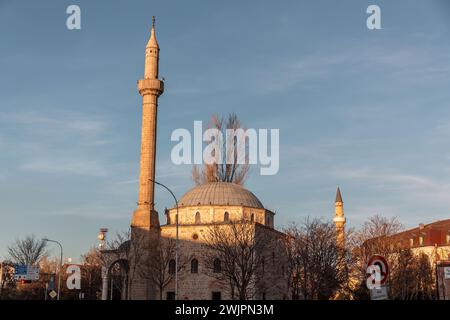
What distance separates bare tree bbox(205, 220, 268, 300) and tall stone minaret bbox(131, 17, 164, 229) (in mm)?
5814

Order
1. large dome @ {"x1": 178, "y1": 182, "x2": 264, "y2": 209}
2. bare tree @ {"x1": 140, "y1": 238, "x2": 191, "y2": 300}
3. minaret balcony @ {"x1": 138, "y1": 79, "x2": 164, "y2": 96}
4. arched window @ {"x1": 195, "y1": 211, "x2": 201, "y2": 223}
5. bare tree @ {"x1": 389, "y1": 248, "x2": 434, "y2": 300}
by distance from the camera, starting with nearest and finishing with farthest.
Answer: bare tree @ {"x1": 140, "y1": 238, "x2": 191, "y2": 300} < bare tree @ {"x1": 389, "y1": 248, "x2": 434, "y2": 300} < minaret balcony @ {"x1": 138, "y1": 79, "x2": 164, "y2": 96} < arched window @ {"x1": 195, "y1": 211, "x2": 201, "y2": 223} < large dome @ {"x1": 178, "y1": 182, "x2": 264, "y2": 209}

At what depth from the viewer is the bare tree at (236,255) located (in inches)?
1695

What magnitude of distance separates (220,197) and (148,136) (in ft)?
31.4

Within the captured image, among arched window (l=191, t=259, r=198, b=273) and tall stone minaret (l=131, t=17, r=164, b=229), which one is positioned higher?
tall stone minaret (l=131, t=17, r=164, b=229)

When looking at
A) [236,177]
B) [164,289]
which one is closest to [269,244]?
[164,289]

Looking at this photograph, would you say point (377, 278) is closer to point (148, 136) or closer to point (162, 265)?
point (162, 265)

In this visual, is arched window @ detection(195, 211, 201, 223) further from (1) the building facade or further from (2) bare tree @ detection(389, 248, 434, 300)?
(2) bare tree @ detection(389, 248, 434, 300)

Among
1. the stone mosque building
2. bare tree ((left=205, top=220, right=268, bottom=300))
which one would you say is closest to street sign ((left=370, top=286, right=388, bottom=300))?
bare tree ((left=205, top=220, right=268, bottom=300))

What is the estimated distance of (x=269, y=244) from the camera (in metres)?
50.2

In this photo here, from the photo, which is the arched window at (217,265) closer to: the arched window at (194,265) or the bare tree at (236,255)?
the bare tree at (236,255)

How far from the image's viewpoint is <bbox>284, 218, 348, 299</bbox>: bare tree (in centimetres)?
4316

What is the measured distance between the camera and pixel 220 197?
169 ft
